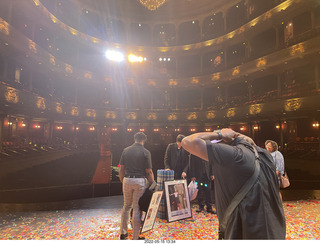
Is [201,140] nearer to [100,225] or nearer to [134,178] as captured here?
[134,178]

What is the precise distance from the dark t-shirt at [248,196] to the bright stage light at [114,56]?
84.6 ft

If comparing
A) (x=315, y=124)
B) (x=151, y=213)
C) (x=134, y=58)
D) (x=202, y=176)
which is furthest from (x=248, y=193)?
A: (x=134, y=58)

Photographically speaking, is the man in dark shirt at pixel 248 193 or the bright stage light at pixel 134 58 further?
the bright stage light at pixel 134 58

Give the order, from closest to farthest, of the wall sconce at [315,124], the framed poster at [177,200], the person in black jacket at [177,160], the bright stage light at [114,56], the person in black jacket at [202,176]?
the framed poster at [177,200] → the person in black jacket at [202,176] → the person in black jacket at [177,160] → the wall sconce at [315,124] → the bright stage light at [114,56]

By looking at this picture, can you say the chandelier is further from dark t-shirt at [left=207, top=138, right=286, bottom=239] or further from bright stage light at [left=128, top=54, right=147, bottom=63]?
bright stage light at [left=128, top=54, right=147, bottom=63]

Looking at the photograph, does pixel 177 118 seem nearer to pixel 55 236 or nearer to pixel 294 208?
pixel 294 208

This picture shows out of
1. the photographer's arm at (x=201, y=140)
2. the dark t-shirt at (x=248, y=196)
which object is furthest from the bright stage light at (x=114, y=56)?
the dark t-shirt at (x=248, y=196)

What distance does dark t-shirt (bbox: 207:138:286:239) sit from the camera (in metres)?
1.33

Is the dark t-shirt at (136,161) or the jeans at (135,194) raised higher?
the dark t-shirt at (136,161)

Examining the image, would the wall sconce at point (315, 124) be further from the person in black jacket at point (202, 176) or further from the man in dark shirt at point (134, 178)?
the man in dark shirt at point (134, 178)

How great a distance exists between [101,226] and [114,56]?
2403 centimetres

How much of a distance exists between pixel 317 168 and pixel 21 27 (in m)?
23.5

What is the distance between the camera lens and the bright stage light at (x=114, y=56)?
2498cm

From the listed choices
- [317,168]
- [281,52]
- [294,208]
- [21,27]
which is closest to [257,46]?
[281,52]
